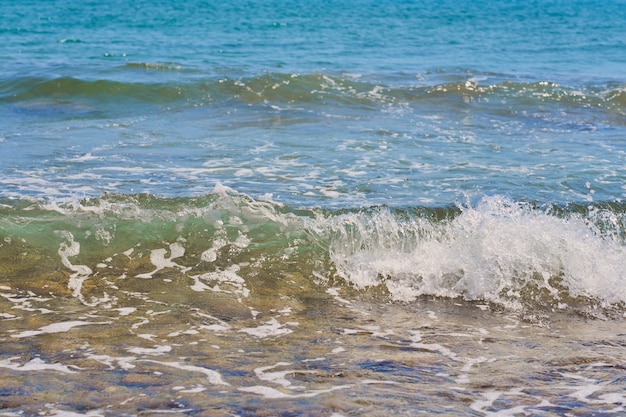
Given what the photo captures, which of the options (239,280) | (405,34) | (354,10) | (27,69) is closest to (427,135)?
(239,280)

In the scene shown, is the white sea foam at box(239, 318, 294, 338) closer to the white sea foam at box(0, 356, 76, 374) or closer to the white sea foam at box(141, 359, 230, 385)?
the white sea foam at box(141, 359, 230, 385)

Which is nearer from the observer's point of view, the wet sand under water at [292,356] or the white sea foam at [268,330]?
the wet sand under water at [292,356]

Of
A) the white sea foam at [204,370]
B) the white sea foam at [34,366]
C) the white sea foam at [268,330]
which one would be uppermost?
the white sea foam at [34,366]

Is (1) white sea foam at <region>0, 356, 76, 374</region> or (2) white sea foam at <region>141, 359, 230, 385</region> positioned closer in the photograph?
(2) white sea foam at <region>141, 359, 230, 385</region>

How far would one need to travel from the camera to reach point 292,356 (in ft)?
15.7

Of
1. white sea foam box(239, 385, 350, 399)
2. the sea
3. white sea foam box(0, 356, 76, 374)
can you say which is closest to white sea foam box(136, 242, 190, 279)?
the sea

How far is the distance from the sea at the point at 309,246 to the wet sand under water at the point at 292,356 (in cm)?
2

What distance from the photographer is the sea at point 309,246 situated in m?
4.34

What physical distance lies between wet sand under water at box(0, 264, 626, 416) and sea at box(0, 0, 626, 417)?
0.06 ft

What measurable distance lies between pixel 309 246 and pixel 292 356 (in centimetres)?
227

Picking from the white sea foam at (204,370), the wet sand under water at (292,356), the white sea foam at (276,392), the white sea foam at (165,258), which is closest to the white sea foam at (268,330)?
the wet sand under water at (292,356)

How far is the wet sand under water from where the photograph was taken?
13.2 ft

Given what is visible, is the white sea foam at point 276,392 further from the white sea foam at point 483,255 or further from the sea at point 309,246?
the white sea foam at point 483,255

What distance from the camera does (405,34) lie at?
27594mm
